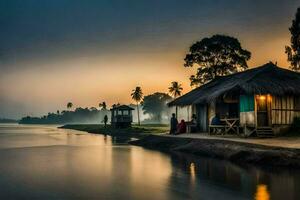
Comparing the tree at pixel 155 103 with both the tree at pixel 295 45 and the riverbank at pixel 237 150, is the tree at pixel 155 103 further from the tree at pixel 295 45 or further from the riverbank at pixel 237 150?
the riverbank at pixel 237 150

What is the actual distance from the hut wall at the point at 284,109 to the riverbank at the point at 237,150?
6.04 m

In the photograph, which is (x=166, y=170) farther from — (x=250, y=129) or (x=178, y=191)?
(x=250, y=129)

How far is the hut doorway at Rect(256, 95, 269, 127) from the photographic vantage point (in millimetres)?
31047

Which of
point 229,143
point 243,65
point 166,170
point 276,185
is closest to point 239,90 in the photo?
point 229,143

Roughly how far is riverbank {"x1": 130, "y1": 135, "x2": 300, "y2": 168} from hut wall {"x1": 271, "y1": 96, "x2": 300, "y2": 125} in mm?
6037

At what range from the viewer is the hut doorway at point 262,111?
31.0 metres

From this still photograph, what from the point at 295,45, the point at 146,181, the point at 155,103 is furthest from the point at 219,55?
the point at 155,103

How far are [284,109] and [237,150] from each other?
867cm

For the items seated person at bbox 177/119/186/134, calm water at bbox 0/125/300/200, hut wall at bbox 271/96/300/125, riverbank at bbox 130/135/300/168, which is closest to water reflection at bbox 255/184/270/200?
calm water at bbox 0/125/300/200

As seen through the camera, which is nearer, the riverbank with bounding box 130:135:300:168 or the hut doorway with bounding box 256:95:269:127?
the riverbank with bounding box 130:135:300:168

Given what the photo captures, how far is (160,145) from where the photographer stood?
1443 inches

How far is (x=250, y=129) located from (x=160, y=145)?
28.9ft

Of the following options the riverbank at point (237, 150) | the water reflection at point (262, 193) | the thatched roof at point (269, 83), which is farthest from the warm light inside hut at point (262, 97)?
the water reflection at point (262, 193)

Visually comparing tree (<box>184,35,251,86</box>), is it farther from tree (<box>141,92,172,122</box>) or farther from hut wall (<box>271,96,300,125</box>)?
tree (<box>141,92,172,122</box>)
